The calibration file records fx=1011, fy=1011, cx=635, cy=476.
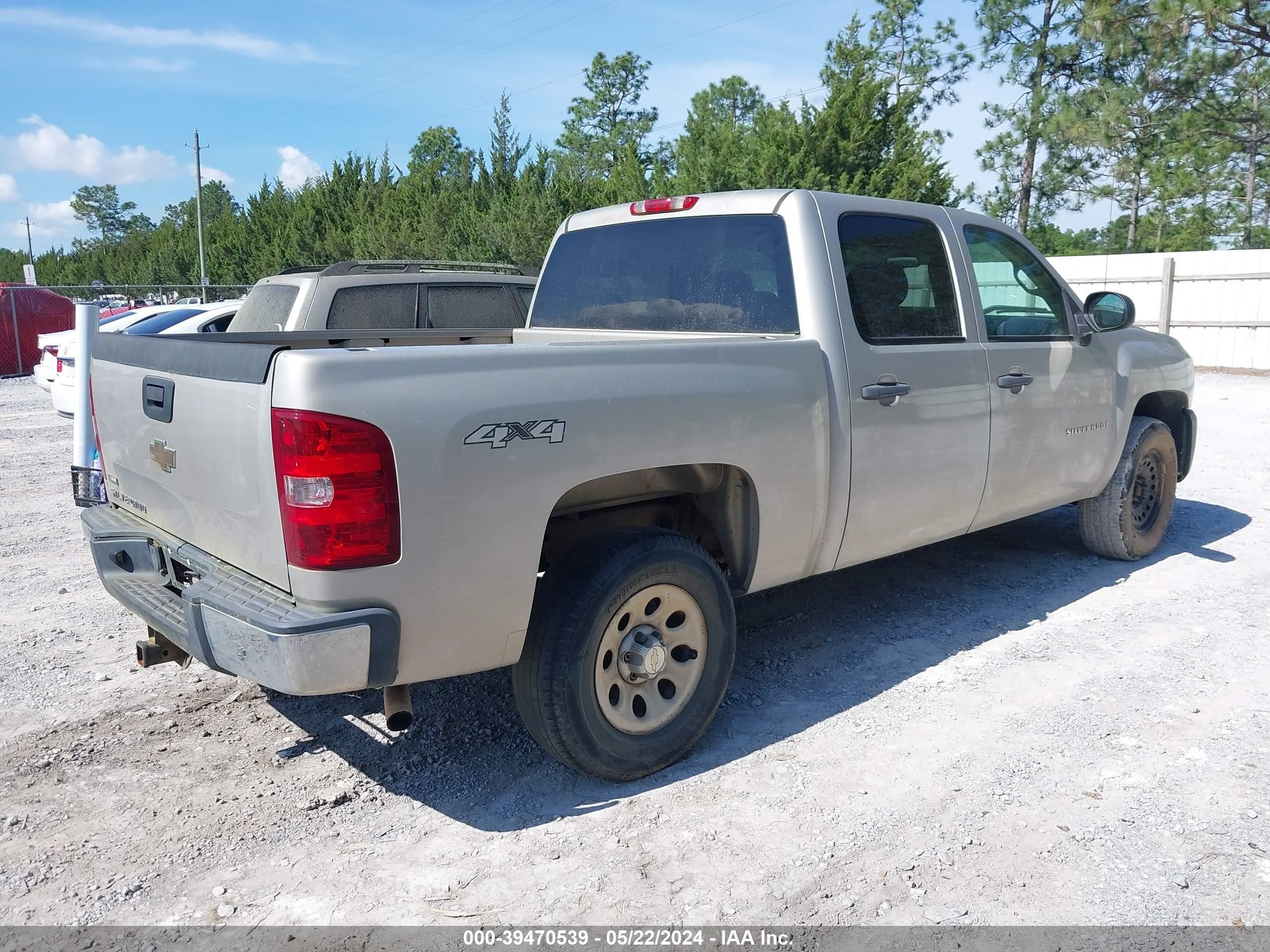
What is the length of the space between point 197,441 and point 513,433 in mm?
1045

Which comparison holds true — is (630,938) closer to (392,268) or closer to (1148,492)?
(1148,492)

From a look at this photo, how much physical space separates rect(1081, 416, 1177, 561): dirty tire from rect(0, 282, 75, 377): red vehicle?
70.6 ft

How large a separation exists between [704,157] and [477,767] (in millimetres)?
17679

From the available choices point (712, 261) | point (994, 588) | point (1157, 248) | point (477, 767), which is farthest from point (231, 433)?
point (1157, 248)

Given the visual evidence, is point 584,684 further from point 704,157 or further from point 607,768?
point 704,157

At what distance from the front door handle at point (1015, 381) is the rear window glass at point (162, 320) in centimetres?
1053

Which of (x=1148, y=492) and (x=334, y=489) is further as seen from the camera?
(x=1148, y=492)

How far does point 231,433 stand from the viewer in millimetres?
3006

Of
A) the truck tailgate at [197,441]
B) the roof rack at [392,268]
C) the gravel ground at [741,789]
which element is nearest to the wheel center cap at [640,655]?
the gravel ground at [741,789]

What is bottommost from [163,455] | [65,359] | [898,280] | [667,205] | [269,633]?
[269,633]

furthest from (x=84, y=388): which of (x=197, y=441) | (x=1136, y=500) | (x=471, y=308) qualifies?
(x=1136, y=500)

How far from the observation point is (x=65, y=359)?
12180 mm

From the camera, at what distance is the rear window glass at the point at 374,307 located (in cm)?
803

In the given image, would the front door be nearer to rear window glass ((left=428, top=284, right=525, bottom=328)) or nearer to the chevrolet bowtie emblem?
the chevrolet bowtie emblem
